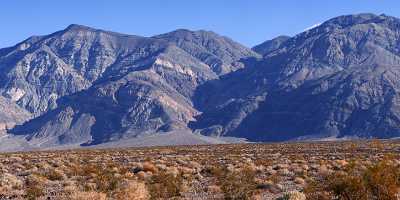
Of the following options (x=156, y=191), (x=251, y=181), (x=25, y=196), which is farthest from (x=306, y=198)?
(x=25, y=196)

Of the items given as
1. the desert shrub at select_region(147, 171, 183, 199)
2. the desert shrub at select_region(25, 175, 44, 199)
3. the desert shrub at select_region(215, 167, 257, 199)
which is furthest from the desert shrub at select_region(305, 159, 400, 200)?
the desert shrub at select_region(25, 175, 44, 199)

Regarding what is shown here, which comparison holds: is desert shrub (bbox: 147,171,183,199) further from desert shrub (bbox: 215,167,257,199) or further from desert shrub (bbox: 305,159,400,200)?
desert shrub (bbox: 305,159,400,200)

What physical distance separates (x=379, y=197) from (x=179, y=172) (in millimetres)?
18434

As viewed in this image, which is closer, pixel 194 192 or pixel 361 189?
pixel 361 189

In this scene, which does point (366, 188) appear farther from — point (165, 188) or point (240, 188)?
point (165, 188)

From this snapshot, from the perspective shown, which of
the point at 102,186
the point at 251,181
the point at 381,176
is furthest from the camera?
the point at 251,181

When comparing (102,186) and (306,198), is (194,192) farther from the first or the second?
(306,198)

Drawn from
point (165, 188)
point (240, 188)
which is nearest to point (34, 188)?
point (165, 188)

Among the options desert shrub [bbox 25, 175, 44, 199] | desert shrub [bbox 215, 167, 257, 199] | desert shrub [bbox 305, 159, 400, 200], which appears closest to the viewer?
desert shrub [bbox 305, 159, 400, 200]

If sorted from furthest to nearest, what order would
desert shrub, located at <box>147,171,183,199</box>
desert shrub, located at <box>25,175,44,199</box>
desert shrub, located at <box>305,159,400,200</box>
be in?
desert shrub, located at <box>25,175,44,199</box>
desert shrub, located at <box>147,171,183,199</box>
desert shrub, located at <box>305,159,400,200</box>

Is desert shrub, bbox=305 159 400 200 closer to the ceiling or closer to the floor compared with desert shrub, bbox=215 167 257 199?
closer to the ceiling

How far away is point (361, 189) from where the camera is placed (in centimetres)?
2117

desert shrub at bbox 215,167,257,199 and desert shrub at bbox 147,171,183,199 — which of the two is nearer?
desert shrub at bbox 215,167,257,199

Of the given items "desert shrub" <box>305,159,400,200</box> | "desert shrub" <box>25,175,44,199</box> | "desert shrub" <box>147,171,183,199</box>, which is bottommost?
"desert shrub" <box>25,175,44,199</box>
